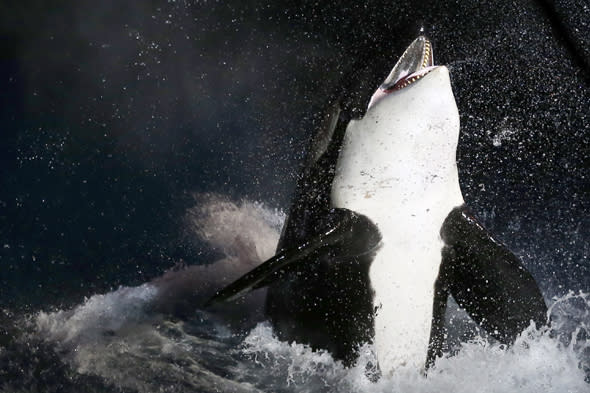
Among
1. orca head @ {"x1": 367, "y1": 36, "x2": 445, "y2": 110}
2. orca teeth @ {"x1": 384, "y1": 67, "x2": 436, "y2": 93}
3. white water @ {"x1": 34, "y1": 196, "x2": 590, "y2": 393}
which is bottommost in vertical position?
white water @ {"x1": 34, "y1": 196, "x2": 590, "y2": 393}

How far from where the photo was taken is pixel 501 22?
6840mm

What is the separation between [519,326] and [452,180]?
1.21m

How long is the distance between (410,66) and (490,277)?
1642 millimetres

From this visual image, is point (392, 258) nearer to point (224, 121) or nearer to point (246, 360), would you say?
point (246, 360)

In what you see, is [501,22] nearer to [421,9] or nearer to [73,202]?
[421,9]

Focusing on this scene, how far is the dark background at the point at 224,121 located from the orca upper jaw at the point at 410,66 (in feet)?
8.62

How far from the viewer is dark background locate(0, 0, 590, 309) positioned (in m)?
6.69

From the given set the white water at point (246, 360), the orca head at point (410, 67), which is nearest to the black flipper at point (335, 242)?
the white water at point (246, 360)

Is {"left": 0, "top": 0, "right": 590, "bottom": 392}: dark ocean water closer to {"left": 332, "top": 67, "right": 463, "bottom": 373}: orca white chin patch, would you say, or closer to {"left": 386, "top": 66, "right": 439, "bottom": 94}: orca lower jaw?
{"left": 332, "top": 67, "right": 463, "bottom": 373}: orca white chin patch

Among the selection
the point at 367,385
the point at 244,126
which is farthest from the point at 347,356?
the point at 244,126

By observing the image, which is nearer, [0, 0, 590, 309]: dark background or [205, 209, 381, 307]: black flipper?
[205, 209, 381, 307]: black flipper

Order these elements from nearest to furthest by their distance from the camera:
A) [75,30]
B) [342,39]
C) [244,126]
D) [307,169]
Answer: [307,169] < [75,30] < [342,39] < [244,126]

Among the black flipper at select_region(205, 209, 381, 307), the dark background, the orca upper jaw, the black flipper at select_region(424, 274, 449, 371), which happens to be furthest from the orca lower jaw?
the dark background

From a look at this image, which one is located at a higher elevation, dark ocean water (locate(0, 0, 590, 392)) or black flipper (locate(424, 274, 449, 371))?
dark ocean water (locate(0, 0, 590, 392))
